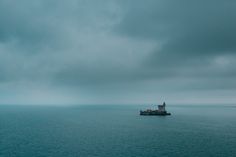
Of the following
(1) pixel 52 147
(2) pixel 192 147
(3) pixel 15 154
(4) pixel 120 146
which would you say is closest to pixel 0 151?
(3) pixel 15 154

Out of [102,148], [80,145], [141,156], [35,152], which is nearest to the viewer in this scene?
[141,156]

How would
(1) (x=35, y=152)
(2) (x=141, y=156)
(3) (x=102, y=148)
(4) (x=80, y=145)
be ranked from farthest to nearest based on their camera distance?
(4) (x=80, y=145), (3) (x=102, y=148), (1) (x=35, y=152), (2) (x=141, y=156)

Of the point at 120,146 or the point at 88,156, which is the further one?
the point at 120,146

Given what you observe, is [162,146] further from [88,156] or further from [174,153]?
[88,156]

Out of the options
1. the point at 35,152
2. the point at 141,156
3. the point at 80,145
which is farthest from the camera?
the point at 80,145

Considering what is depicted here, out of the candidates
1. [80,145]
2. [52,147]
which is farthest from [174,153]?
[52,147]

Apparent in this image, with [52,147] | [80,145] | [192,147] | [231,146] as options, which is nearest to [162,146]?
[192,147]

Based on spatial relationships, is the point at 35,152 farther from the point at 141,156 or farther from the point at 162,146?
the point at 162,146

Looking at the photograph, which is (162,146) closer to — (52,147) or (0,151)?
(52,147)
